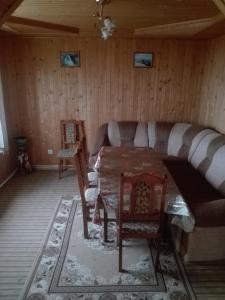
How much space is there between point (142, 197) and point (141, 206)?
90 millimetres

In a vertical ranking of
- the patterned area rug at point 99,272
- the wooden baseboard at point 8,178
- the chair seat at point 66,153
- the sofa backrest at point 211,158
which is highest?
the sofa backrest at point 211,158

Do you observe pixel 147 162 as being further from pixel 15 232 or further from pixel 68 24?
pixel 68 24

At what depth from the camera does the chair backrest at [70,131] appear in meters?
4.45

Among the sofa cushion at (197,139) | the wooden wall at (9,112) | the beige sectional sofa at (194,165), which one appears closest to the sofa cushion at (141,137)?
the beige sectional sofa at (194,165)

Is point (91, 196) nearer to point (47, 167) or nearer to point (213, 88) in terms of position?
point (47, 167)

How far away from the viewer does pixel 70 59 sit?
168 inches

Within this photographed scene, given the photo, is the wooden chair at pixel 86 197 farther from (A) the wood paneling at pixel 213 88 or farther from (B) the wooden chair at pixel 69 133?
(A) the wood paneling at pixel 213 88

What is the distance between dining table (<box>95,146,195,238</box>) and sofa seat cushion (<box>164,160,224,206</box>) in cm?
31

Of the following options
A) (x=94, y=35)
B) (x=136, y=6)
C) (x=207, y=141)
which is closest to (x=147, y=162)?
(x=207, y=141)

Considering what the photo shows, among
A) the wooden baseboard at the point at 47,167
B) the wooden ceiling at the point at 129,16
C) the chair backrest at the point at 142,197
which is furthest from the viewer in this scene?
the wooden baseboard at the point at 47,167

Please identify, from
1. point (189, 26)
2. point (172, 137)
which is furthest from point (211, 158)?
point (189, 26)

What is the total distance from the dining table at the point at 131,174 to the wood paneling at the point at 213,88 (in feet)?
4.46

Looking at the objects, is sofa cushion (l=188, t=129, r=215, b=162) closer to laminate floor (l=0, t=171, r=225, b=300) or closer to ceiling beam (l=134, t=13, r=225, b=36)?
ceiling beam (l=134, t=13, r=225, b=36)

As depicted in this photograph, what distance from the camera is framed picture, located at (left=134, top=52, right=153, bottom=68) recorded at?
168 inches
